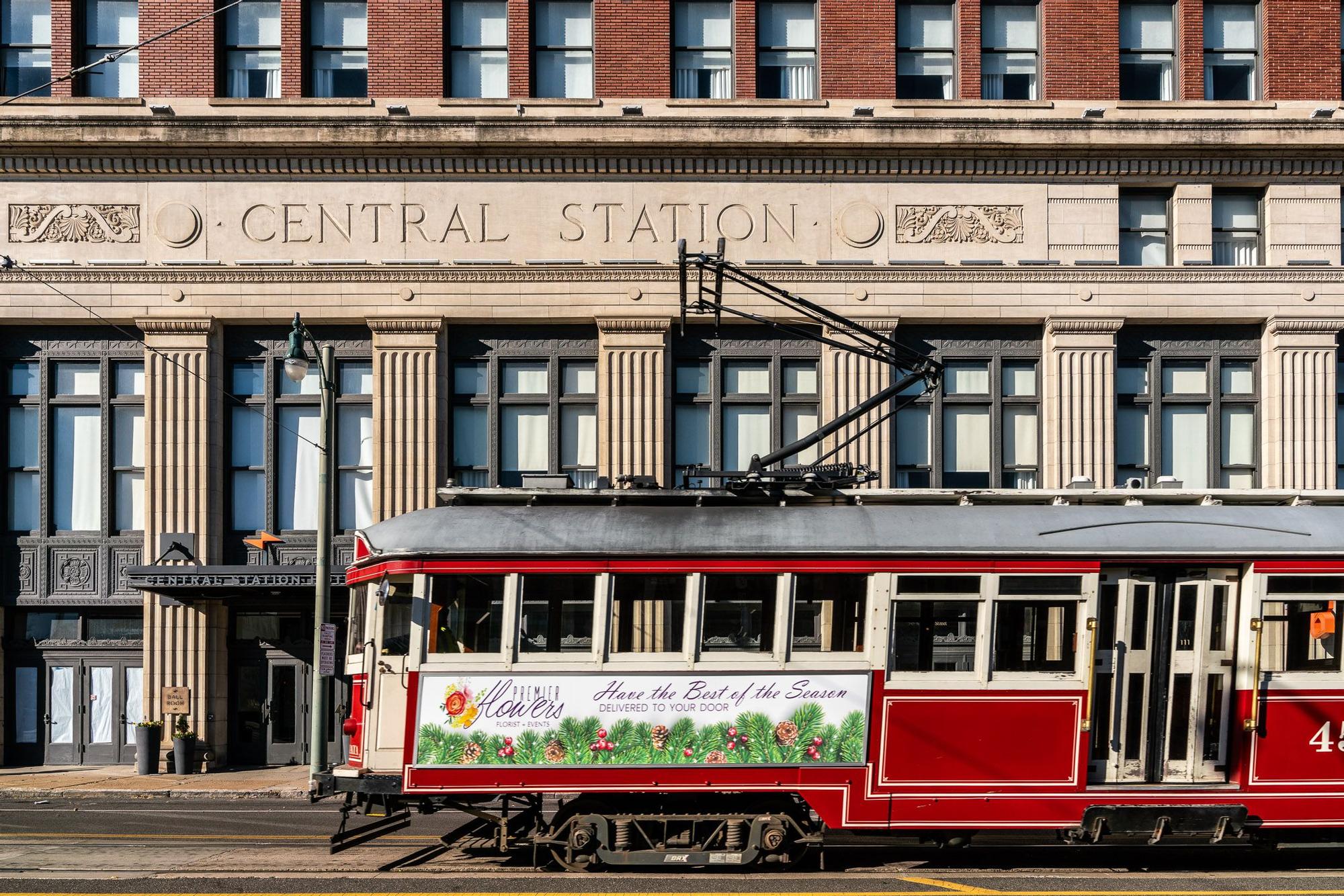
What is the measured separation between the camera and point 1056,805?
11.0m

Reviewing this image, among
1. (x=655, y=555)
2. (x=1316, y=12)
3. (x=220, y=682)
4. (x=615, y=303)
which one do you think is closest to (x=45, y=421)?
(x=220, y=682)

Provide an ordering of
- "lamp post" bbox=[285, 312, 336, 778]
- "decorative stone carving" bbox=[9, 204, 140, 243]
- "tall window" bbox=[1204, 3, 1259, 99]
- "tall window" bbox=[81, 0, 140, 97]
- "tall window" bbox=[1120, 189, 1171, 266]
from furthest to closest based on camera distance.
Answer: "tall window" bbox=[1204, 3, 1259, 99]
"tall window" bbox=[81, 0, 140, 97]
"tall window" bbox=[1120, 189, 1171, 266]
"decorative stone carving" bbox=[9, 204, 140, 243]
"lamp post" bbox=[285, 312, 336, 778]

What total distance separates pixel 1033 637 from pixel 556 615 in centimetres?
394

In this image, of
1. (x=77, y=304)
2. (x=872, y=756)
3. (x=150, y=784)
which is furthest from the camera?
(x=77, y=304)

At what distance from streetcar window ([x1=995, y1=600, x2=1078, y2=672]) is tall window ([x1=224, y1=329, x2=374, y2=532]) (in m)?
14.8

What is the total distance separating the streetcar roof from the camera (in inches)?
434

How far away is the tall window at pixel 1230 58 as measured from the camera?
24062mm

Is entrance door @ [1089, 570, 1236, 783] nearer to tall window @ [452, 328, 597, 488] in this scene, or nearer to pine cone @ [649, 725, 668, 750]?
pine cone @ [649, 725, 668, 750]

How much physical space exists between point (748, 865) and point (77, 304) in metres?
16.9

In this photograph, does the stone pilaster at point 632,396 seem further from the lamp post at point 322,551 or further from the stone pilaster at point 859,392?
the lamp post at point 322,551

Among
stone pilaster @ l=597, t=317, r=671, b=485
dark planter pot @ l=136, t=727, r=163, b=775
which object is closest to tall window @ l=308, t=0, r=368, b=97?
stone pilaster @ l=597, t=317, r=671, b=485

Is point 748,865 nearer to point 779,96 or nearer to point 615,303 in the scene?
point 615,303

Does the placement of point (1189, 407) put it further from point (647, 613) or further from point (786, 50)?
point (647, 613)

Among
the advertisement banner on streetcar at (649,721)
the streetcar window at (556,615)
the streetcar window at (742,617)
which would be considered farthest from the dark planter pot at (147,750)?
the streetcar window at (742,617)
